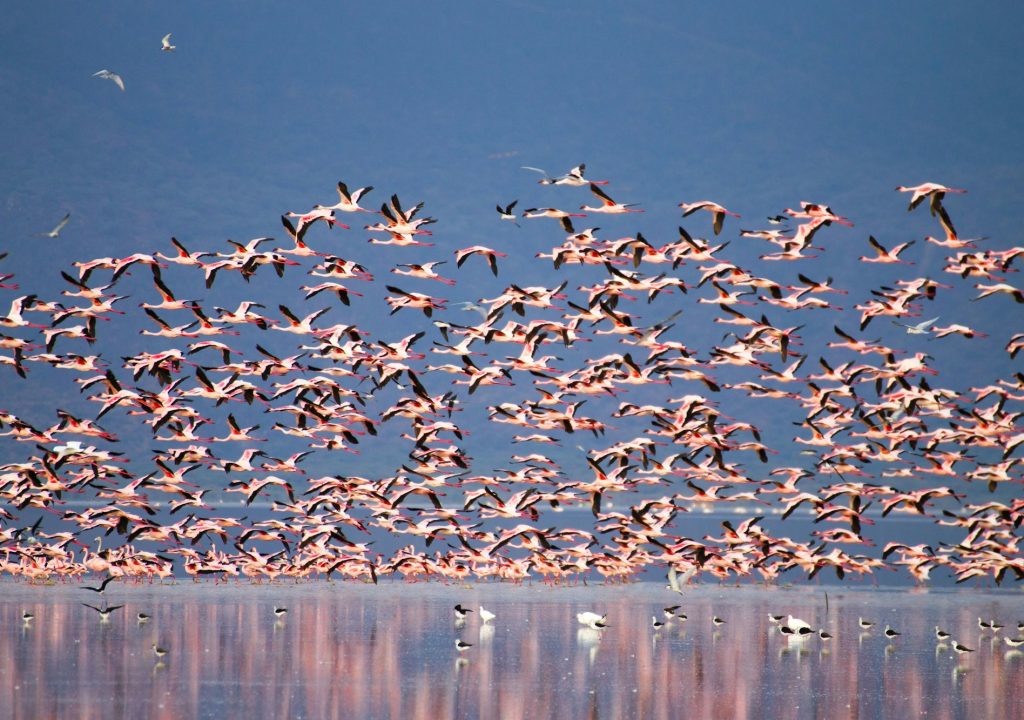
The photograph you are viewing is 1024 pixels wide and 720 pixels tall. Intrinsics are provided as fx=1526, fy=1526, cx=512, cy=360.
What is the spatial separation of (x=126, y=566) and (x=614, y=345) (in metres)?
151

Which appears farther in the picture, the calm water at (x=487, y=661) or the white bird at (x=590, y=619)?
the white bird at (x=590, y=619)

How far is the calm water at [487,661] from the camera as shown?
2314 centimetres

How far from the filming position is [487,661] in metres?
28.1

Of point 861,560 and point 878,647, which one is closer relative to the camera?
point 878,647

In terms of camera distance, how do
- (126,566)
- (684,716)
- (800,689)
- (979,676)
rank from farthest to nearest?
(126,566)
(979,676)
(800,689)
(684,716)

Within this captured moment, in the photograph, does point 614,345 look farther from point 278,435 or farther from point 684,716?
point 684,716

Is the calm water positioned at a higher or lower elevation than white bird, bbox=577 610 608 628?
lower

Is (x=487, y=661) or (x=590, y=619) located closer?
(x=487, y=661)

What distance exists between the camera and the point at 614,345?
195m

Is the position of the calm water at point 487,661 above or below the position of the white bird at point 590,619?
below

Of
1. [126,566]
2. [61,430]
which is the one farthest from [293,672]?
[126,566]

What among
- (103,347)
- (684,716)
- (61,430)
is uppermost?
(103,347)

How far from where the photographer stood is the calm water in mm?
23141

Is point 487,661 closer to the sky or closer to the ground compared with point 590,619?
closer to the ground
